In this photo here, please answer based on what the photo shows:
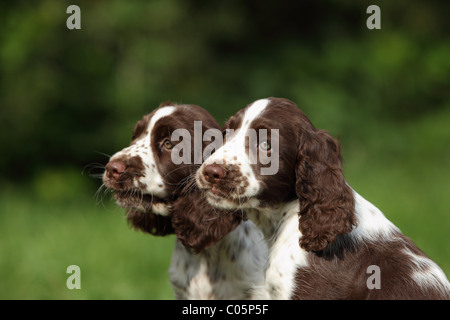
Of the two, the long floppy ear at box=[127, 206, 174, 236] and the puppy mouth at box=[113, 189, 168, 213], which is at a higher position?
the puppy mouth at box=[113, 189, 168, 213]

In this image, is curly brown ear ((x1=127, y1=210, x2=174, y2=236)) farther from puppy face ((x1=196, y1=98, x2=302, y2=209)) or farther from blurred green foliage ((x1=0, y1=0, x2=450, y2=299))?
blurred green foliage ((x1=0, y1=0, x2=450, y2=299))

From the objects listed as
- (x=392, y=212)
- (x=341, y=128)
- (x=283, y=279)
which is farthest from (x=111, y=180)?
(x=341, y=128)

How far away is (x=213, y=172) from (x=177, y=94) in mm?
7869

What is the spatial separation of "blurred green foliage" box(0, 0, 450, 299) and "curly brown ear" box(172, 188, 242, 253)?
2.78m

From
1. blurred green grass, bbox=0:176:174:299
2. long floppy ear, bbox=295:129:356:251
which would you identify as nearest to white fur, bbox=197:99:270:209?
long floppy ear, bbox=295:129:356:251

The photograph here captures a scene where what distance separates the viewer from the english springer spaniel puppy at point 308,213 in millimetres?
3605

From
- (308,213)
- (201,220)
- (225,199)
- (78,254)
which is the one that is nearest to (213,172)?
(225,199)

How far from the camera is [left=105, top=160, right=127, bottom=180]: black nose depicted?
436cm

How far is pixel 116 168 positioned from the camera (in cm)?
436

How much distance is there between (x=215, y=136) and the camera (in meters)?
4.42

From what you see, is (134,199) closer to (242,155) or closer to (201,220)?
(201,220)

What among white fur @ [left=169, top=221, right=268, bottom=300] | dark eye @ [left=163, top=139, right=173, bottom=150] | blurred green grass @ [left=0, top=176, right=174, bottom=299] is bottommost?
blurred green grass @ [left=0, top=176, right=174, bottom=299]

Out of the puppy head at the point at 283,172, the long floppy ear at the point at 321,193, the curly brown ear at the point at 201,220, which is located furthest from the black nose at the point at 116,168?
the long floppy ear at the point at 321,193

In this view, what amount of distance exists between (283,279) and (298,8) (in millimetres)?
10346
